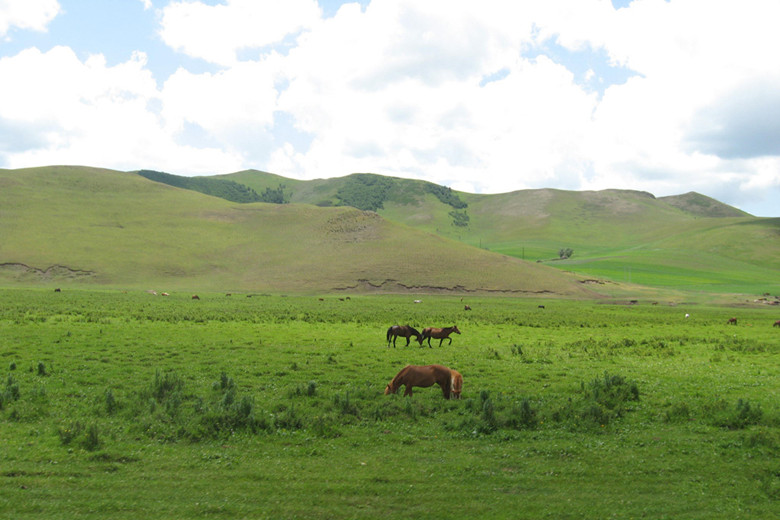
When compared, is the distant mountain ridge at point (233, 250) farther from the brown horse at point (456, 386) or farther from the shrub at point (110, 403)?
the shrub at point (110, 403)

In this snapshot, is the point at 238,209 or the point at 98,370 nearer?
the point at 98,370

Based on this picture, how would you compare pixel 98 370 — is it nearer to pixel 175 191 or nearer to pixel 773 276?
pixel 175 191

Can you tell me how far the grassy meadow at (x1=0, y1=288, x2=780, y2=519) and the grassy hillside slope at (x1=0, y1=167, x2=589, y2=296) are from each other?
71323mm

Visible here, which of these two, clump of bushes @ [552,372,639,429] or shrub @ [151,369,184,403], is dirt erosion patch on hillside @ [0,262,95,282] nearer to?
shrub @ [151,369,184,403]

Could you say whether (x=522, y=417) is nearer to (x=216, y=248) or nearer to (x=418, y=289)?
(x=418, y=289)

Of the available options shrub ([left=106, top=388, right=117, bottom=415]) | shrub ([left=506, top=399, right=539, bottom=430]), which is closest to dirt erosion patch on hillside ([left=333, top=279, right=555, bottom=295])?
shrub ([left=106, top=388, right=117, bottom=415])

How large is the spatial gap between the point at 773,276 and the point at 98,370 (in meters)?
191

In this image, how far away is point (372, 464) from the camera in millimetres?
10047

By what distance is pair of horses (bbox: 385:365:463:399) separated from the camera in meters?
14.5

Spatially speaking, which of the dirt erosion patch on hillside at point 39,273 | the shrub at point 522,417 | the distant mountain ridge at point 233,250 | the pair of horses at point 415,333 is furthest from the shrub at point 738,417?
the dirt erosion patch on hillside at point 39,273

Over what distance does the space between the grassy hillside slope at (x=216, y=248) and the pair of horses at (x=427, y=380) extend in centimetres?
7546

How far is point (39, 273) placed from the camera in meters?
89.7

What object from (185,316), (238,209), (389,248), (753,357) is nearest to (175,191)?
(238,209)

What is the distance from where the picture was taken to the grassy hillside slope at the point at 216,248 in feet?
303
